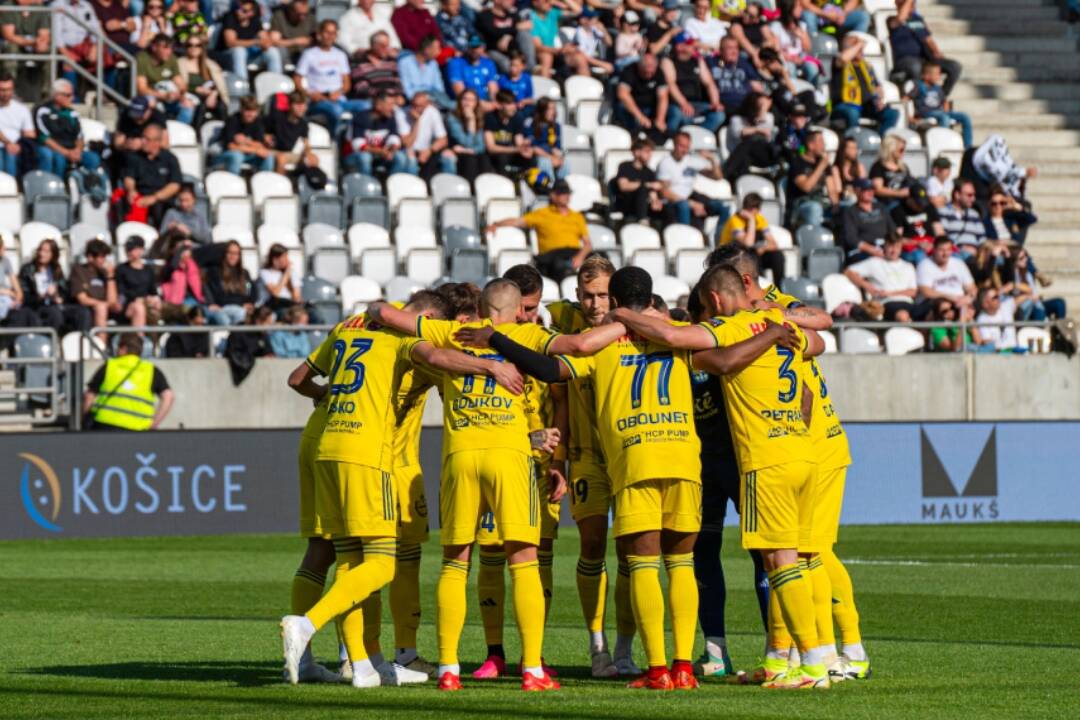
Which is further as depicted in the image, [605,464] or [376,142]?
[376,142]

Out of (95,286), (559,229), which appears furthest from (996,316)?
(95,286)

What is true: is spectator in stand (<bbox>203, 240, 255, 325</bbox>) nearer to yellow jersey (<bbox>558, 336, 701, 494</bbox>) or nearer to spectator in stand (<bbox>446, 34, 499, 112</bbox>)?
spectator in stand (<bbox>446, 34, 499, 112</bbox>)

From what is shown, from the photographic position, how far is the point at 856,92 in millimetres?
28234

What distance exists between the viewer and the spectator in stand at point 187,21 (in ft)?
81.4

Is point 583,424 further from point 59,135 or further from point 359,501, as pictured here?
point 59,135

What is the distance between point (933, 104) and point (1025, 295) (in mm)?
4606

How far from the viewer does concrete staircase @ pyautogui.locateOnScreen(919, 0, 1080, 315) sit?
2909 centimetres

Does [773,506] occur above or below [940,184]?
below

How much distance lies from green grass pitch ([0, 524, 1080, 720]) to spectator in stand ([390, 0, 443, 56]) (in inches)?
332

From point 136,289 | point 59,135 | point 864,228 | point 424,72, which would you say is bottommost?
point 136,289

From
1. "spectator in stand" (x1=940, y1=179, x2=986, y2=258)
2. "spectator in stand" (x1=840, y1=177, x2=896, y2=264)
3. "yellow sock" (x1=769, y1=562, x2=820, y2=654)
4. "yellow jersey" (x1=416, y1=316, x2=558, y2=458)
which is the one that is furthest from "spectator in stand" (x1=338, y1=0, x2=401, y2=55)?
"yellow sock" (x1=769, y1=562, x2=820, y2=654)

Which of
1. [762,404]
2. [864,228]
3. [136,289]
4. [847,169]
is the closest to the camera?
[762,404]

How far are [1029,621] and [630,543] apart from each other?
4.37m

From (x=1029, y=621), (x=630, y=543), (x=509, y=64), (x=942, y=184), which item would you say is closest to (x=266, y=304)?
(x=509, y=64)
